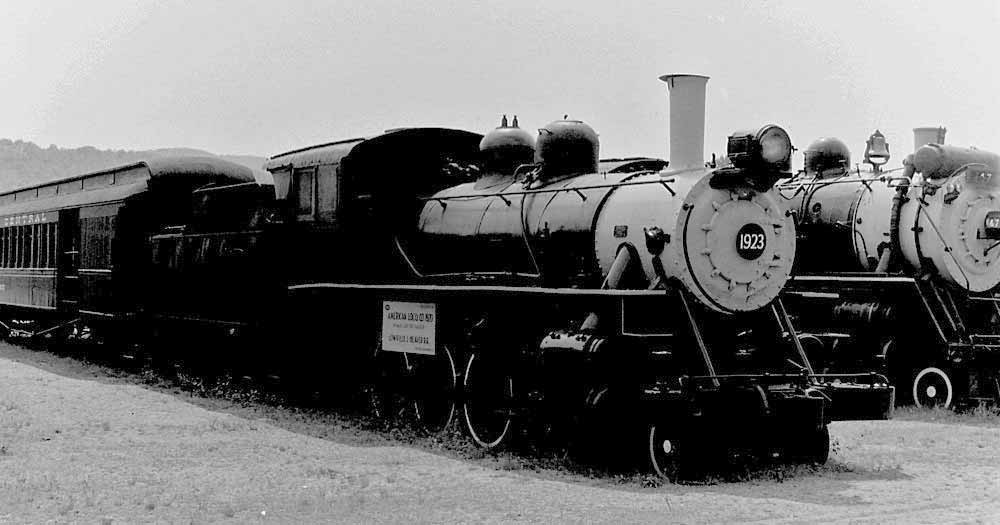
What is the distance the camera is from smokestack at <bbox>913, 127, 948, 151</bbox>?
Result: 1489cm

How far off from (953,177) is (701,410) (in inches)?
264

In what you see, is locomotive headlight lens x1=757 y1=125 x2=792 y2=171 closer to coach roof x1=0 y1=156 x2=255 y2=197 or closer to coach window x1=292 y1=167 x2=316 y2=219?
coach window x1=292 y1=167 x2=316 y2=219

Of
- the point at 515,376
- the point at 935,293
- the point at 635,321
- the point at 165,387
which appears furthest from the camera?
the point at 165,387

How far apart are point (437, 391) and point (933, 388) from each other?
624cm

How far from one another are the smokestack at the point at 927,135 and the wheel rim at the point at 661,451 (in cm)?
848

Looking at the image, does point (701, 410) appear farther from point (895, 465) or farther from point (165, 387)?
→ point (165, 387)

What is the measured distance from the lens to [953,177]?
12953mm

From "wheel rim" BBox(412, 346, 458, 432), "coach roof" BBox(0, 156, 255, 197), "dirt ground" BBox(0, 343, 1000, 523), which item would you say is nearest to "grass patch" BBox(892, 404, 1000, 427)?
"dirt ground" BBox(0, 343, 1000, 523)

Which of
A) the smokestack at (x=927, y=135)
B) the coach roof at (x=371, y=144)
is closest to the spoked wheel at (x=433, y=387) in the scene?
the coach roof at (x=371, y=144)

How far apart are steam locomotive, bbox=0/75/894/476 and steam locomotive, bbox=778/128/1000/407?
3844 millimetres

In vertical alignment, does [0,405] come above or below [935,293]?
below

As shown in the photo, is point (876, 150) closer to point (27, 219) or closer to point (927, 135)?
point (927, 135)

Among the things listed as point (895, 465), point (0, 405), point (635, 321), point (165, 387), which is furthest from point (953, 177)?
point (0, 405)

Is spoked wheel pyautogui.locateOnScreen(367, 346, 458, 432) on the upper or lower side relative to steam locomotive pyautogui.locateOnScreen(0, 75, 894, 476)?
lower
